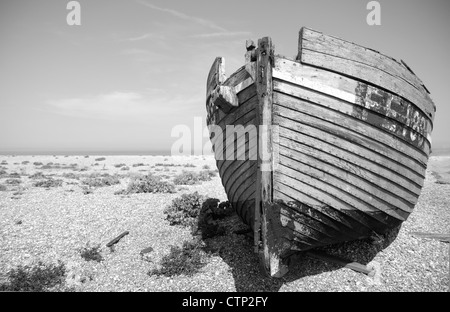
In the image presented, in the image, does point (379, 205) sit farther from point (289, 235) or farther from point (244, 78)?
point (244, 78)

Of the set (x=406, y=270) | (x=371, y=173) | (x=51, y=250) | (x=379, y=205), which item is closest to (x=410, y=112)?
(x=371, y=173)

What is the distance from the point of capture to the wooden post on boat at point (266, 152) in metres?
4.21

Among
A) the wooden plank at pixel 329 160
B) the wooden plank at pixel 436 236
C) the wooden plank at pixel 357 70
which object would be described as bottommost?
the wooden plank at pixel 436 236

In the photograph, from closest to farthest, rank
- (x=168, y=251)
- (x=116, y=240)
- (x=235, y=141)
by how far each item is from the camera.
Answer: (x=235, y=141)
(x=168, y=251)
(x=116, y=240)

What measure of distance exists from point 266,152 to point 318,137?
91cm

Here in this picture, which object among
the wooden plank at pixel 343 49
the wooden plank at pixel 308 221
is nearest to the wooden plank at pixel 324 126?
the wooden plank at pixel 343 49

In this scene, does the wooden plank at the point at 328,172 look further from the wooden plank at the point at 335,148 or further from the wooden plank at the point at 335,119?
the wooden plank at the point at 335,119

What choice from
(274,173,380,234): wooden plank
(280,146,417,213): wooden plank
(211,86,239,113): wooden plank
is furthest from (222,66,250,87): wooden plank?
(274,173,380,234): wooden plank

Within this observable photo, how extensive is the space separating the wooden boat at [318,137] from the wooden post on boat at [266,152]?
2 cm

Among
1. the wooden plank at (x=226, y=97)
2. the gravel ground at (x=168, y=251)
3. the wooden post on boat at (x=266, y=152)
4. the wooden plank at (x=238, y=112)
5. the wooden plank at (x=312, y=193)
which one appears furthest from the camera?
the gravel ground at (x=168, y=251)

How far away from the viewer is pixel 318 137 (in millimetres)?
4293

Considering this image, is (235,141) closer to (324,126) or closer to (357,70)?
(324,126)

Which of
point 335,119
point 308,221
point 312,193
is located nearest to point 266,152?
point 312,193

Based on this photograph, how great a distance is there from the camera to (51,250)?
649 cm
